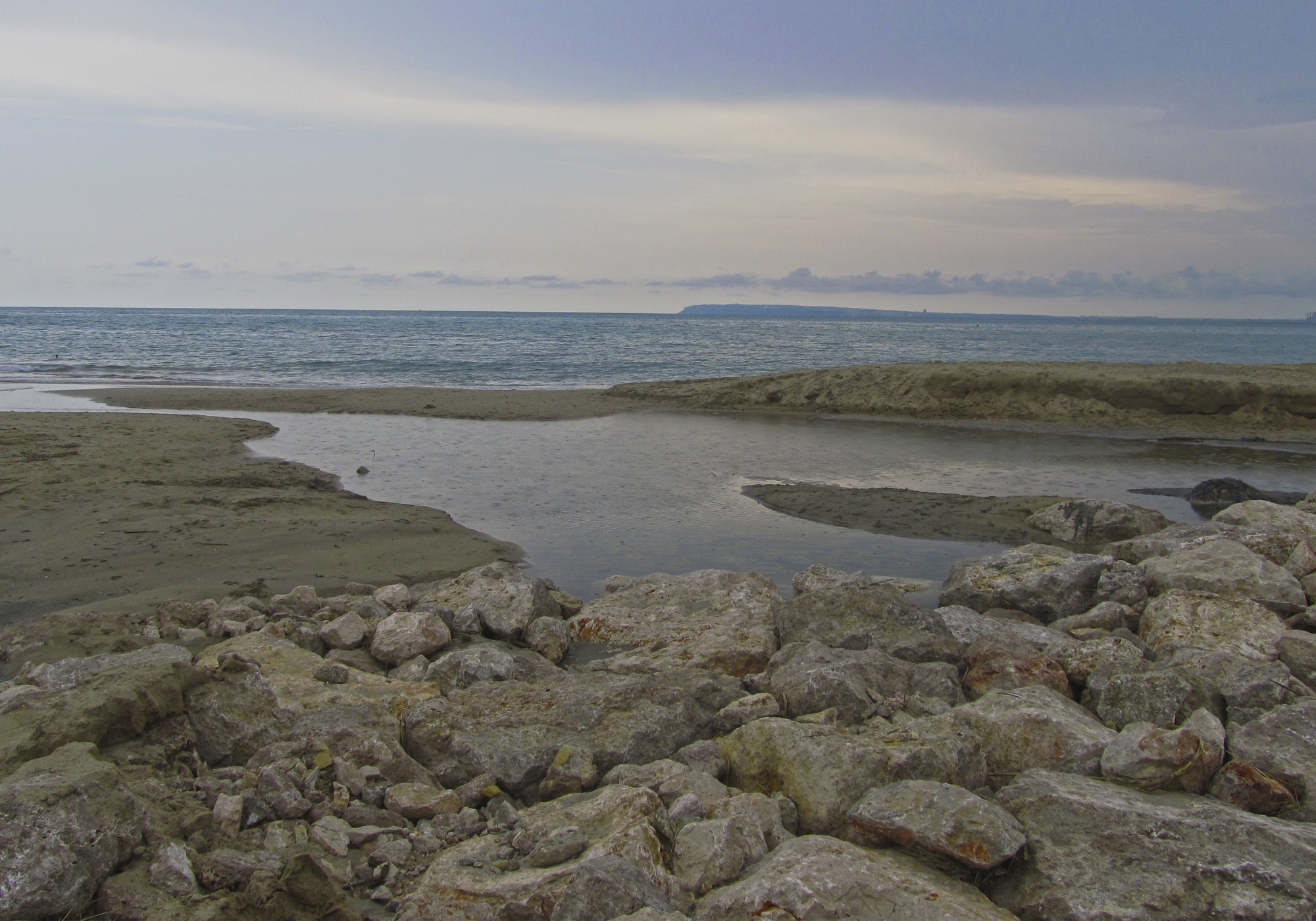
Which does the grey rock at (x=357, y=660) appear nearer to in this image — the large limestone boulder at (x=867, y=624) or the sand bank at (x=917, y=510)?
the large limestone boulder at (x=867, y=624)

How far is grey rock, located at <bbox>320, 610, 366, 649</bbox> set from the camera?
571cm

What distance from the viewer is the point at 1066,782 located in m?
3.79

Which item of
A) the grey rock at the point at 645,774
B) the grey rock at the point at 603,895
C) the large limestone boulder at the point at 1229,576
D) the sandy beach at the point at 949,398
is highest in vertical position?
the sandy beach at the point at 949,398

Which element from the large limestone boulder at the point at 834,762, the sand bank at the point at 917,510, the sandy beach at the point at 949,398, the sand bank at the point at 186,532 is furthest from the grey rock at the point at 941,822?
the sandy beach at the point at 949,398

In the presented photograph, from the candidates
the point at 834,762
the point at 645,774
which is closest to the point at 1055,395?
the point at 834,762

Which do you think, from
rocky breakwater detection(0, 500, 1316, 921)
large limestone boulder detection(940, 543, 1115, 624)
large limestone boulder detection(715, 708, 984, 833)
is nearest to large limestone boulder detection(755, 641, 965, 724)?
rocky breakwater detection(0, 500, 1316, 921)

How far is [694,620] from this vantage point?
643 centimetres

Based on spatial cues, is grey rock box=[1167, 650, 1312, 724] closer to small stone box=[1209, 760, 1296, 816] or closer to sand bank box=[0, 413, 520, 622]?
small stone box=[1209, 760, 1296, 816]

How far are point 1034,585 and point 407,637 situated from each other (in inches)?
201

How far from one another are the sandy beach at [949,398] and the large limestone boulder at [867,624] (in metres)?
13.9

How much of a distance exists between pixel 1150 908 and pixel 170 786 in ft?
13.3

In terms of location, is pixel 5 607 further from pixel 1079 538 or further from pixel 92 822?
pixel 1079 538

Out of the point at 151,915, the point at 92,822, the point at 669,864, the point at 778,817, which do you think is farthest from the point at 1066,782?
the point at 92,822

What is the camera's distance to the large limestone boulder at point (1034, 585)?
7094mm
